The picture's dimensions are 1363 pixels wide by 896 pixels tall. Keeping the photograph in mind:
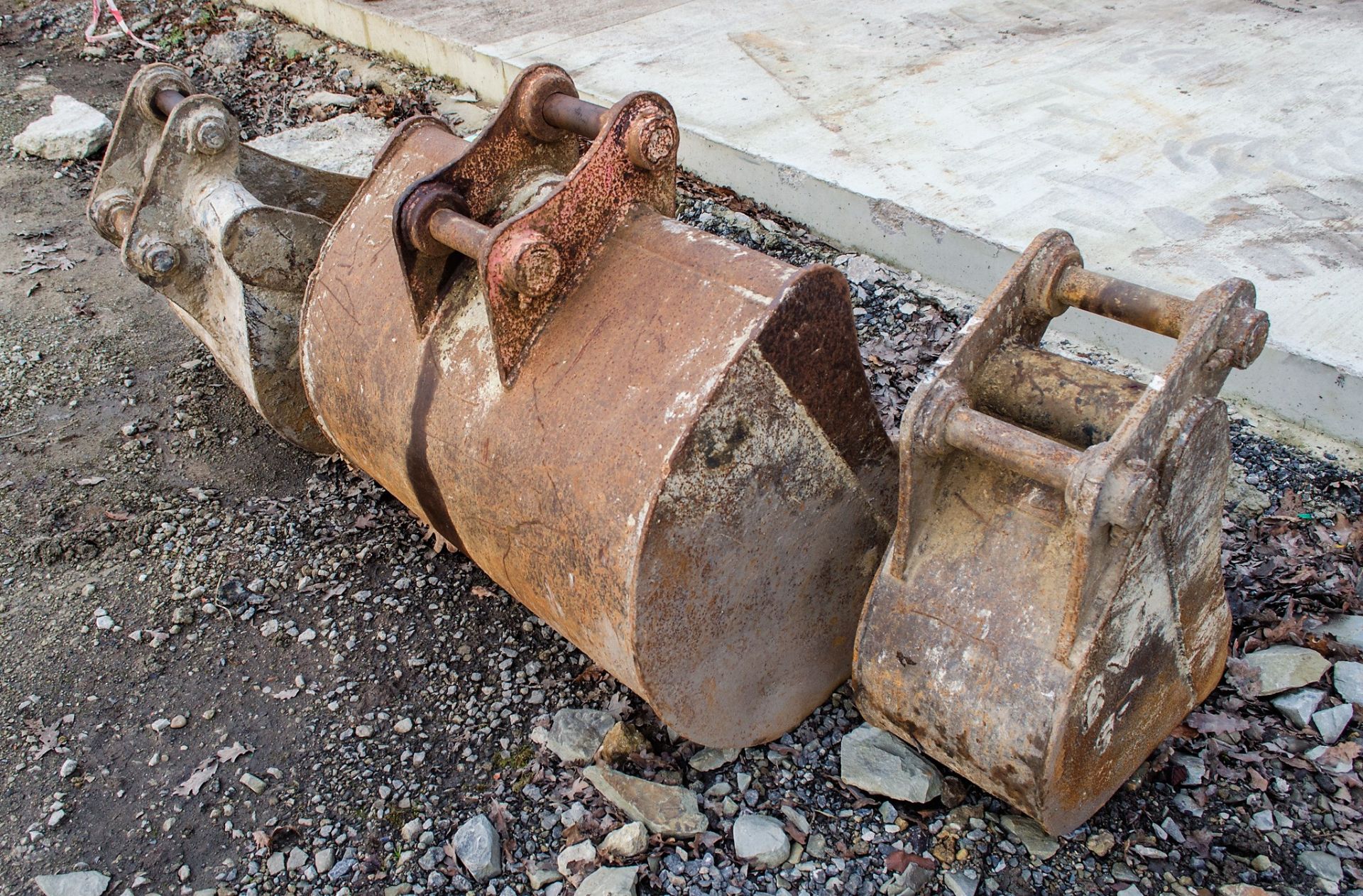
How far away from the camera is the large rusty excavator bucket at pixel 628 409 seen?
80.9 inches

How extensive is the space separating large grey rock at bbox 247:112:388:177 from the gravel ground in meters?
1.58

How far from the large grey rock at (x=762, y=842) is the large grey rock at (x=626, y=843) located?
0.65ft

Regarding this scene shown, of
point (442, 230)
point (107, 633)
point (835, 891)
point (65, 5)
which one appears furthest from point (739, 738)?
point (65, 5)

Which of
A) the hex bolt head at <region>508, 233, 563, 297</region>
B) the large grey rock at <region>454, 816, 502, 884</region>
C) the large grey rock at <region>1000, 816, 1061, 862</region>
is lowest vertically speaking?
the large grey rock at <region>454, 816, 502, 884</region>

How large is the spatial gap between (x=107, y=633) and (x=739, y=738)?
6.03 ft

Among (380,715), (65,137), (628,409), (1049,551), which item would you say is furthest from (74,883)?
(65,137)

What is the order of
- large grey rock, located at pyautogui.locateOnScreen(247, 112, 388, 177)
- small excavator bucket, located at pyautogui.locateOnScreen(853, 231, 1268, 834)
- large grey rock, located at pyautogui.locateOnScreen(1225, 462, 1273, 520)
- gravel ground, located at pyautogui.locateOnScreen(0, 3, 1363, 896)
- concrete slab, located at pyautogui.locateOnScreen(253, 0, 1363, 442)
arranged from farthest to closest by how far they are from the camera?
large grey rock, located at pyautogui.locateOnScreen(247, 112, 388, 177) → concrete slab, located at pyautogui.locateOnScreen(253, 0, 1363, 442) → large grey rock, located at pyautogui.locateOnScreen(1225, 462, 1273, 520) → gravel ground, located at pyautogui.locateOnScreen(0, 3, 1363, 896) → small excavator bucket, located at pyautogui.locateOnScreen(853, 231, 1268, 834)

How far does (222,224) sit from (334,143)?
Result: 2822mm

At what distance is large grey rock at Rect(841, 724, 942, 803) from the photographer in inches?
94.3

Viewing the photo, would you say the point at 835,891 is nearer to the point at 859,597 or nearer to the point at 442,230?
the point at 859,597

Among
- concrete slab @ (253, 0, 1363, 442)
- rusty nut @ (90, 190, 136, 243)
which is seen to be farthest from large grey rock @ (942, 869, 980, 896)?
rusty nut @ (90, 190, 136, 243)

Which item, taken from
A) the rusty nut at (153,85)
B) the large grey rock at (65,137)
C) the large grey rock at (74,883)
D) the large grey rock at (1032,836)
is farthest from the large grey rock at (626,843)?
the large grey rock at (65,137)

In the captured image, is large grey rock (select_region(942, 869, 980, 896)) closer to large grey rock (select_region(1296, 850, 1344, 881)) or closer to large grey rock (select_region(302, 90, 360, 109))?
large grey rock (select_region(1296, 850, 1344, 881))

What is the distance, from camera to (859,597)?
8.11 ft
